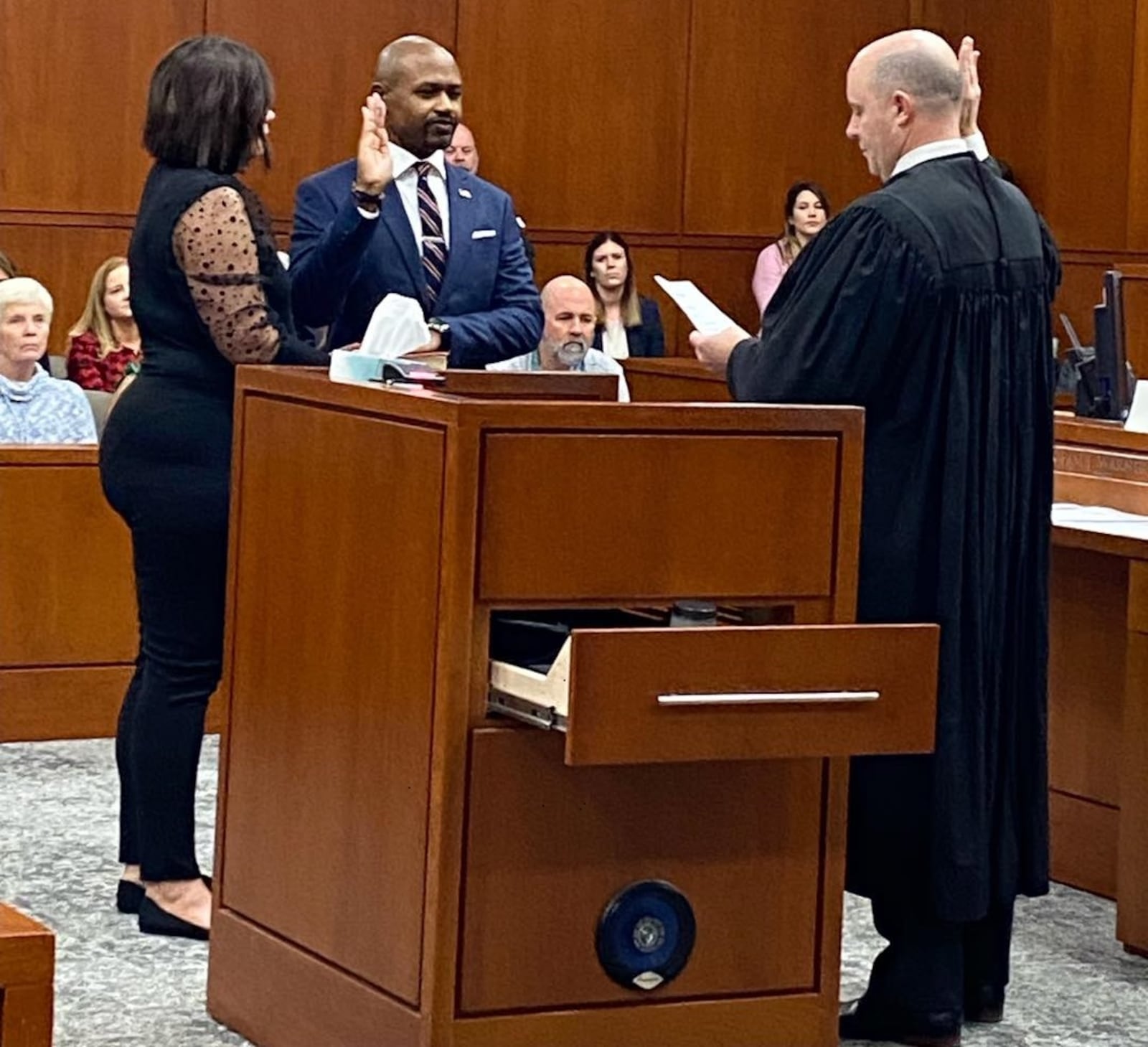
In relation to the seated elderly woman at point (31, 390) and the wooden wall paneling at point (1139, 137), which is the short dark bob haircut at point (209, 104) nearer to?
the seated elderly woman at point (31, 390)

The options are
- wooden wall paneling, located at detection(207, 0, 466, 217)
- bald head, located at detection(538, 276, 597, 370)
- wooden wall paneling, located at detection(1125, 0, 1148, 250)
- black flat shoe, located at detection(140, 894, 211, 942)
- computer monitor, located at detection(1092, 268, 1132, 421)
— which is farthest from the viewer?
wooden wall paneling, located at detection(1125, 0, 1148, 250)

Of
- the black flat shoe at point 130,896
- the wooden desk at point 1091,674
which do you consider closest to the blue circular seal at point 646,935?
the black flat shoe at point 130,896

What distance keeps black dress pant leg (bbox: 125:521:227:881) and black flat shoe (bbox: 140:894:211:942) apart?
0.06 m

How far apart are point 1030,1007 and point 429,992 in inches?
52.0

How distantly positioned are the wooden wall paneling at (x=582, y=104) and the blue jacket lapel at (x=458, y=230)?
19.6 feet

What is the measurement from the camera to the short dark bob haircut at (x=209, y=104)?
397cm

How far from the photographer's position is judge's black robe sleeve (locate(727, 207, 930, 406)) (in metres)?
3.54

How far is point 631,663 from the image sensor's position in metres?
2.88

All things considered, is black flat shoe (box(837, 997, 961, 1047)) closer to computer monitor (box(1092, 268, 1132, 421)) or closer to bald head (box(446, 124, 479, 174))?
computer monitor (box(1092, 268, 1132, 421))

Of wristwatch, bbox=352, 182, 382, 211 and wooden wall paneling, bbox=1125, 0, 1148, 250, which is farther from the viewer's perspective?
wooden wall paneling, bbox=1125, 0, 1148, 250

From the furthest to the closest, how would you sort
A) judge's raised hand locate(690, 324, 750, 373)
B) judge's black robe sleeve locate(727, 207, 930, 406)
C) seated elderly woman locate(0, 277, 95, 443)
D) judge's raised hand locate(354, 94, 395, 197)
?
seated elderly woman locate(0, 277, 95, 443)
judge's raised hand locate(354, 94, 395, 197)
judge's raised hand locate(690, 324, 750, 373)
judge's black robe sleeve locate(727, 207, 930, 406)

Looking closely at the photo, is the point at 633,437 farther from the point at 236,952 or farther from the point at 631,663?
the point at 236,952

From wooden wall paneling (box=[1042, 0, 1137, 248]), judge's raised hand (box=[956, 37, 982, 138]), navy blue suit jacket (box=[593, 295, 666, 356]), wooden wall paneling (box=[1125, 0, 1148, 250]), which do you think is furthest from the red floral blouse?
wooden wall paneling (box=[1125, 0, 1148, 250])

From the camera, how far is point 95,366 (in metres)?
7.73
